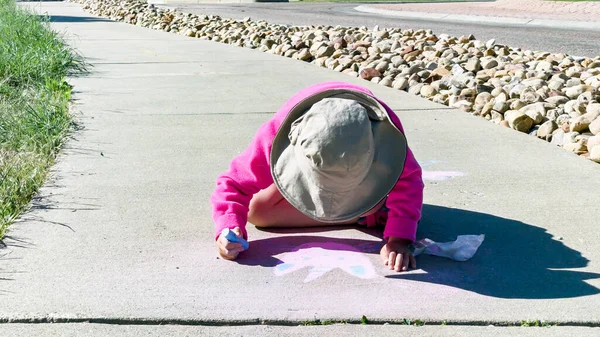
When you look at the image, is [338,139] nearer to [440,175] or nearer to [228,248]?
[228,248]

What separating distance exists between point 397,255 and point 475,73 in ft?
16.3

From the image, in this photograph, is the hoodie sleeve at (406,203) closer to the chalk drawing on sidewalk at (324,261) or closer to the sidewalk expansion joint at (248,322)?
the chalk drawing on sidewalk at (324,261)

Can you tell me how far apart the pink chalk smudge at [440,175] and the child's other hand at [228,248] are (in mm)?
1503

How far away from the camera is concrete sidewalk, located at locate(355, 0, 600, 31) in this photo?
15.7 metres

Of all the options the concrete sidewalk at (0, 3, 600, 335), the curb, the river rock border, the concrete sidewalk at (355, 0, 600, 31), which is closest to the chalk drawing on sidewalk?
the concrete sidewalk at (0, 3, 600, 335)

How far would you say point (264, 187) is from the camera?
11.2 feet

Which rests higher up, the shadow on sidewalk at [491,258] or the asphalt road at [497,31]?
the shadow on sidewalk at [491,258]

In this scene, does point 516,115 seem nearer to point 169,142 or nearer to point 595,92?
point 595,92

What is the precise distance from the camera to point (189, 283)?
9.84 ft

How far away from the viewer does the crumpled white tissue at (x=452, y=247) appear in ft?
10.7

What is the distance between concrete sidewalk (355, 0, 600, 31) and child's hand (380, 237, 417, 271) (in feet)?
40.9

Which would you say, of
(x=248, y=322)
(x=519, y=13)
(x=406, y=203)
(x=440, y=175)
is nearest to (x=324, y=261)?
(x=406, y=203)

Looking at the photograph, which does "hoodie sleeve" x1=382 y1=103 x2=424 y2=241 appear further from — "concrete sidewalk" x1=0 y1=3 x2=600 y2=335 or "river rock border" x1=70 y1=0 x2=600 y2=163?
"river rock border" x1=70 y1=0 x2=600 y2=163

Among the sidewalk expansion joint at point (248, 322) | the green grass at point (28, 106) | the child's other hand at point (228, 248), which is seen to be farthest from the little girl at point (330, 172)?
the green grass at point (28, 106)
